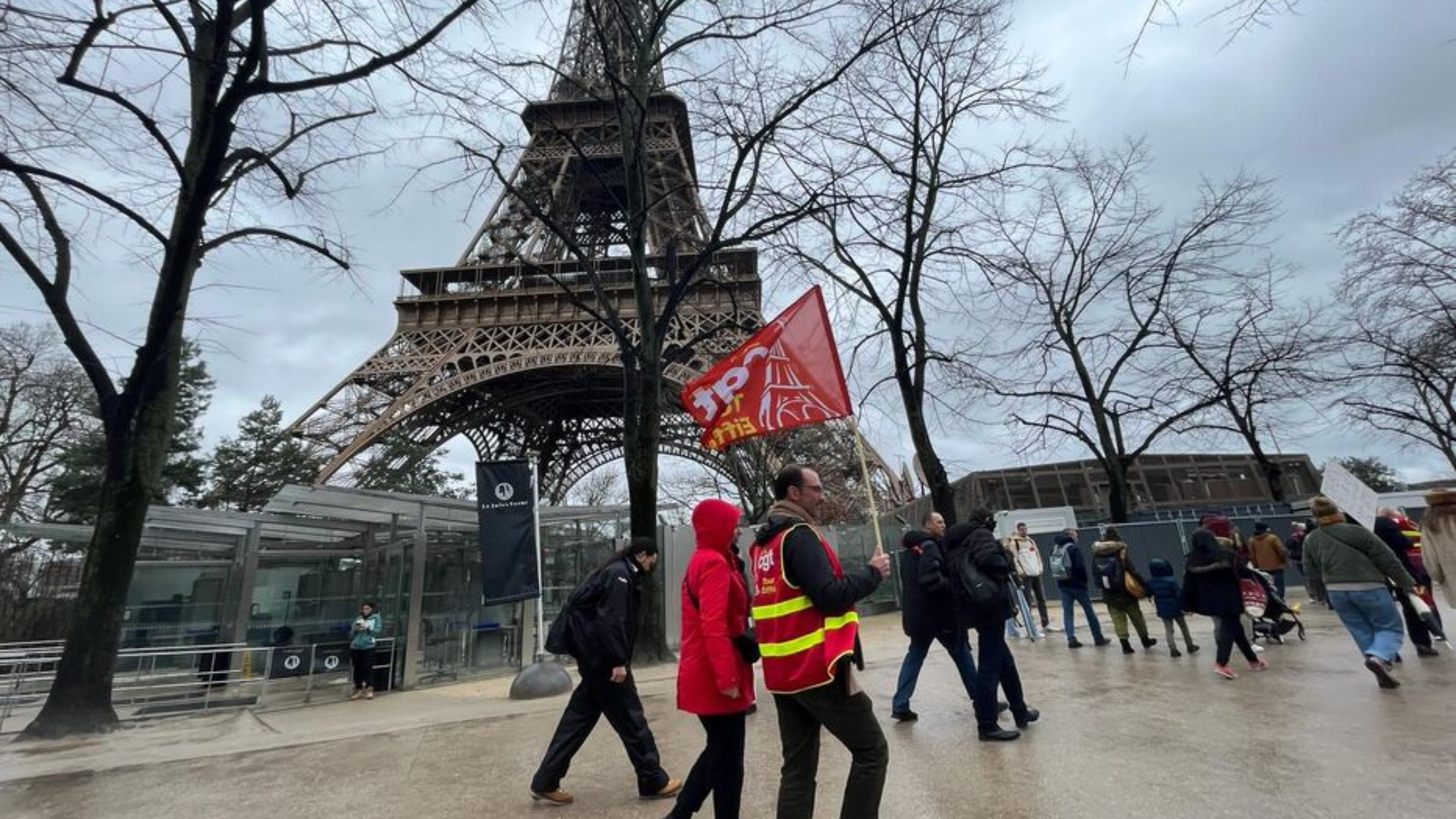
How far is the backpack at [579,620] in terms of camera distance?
3.80 m

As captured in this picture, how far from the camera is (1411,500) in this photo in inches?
666

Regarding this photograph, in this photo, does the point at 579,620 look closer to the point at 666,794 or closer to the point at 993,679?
the point at 666,794

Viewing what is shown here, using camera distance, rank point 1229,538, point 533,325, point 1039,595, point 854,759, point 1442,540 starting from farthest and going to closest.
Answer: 1. point 533,325
2. point 1039,595
3. point 1229,538
4. point 1442,540
5. point 854,759

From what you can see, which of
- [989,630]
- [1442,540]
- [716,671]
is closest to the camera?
[716,671]

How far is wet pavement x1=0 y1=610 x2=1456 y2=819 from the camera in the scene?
10.6ft

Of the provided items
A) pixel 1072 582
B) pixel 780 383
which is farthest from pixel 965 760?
pixel 1072 582

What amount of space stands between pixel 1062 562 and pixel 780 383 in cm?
530

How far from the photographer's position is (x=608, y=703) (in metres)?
3.83

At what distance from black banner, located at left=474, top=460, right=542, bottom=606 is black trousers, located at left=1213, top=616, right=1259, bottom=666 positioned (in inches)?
313

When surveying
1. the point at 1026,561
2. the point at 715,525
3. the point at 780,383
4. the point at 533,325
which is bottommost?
the point at 1026,561

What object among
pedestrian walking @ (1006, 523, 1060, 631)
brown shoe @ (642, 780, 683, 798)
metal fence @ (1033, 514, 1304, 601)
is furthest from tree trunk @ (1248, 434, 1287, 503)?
brown shoe @ (642, 780, 683, 798)

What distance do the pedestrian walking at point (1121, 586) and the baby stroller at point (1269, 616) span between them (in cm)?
109

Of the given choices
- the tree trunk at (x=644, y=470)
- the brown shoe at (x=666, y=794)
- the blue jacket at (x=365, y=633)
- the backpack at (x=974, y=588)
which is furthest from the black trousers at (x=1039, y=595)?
the blue jacket at (x=365, y=633)

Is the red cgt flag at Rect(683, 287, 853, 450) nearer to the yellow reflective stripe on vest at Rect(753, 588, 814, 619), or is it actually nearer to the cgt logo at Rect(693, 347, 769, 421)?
the cgt logo at Rect(693, 347, 769, 421)
